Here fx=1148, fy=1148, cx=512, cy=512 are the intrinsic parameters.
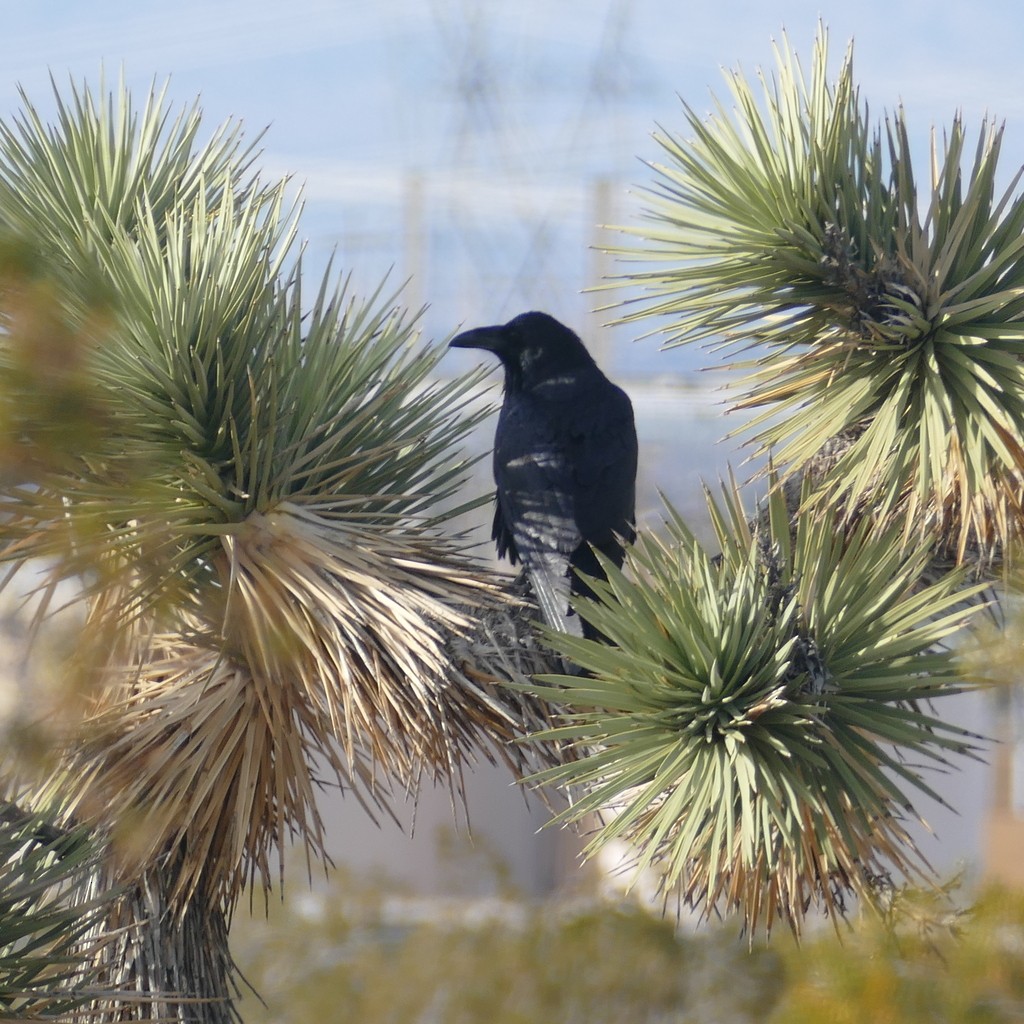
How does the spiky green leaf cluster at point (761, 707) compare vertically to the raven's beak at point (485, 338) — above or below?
below

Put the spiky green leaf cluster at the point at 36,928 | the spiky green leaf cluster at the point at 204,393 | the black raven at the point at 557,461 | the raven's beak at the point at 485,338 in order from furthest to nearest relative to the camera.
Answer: the raven's beak at the point at 485,338 → the black raven at the point at 557,461 → the spiky green leaf cluster at the point at 204,393 → the spiky green leaf cluster at the point at 36,928

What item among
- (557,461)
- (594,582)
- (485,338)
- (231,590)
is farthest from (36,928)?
(485,338)

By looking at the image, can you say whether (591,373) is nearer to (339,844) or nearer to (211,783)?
(211,783)

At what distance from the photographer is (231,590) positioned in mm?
1824

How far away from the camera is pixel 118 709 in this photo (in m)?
2.07

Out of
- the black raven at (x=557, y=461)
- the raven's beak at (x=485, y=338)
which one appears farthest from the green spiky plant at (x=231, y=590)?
the raven's beak at (x=485, y=338)

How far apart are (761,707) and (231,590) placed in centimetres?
85

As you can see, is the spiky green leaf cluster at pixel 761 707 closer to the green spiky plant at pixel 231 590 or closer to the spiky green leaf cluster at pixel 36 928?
the green spiky plant at pixel 231 590

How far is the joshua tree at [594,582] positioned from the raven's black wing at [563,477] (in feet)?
1.03

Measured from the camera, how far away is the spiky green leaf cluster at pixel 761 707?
1.55 meters

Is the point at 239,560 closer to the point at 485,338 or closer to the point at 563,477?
the point at 563,477

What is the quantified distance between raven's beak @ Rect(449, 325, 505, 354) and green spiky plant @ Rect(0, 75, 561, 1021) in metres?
0.67

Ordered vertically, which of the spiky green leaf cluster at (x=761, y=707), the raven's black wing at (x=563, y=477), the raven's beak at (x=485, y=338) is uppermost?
the raven's beak at (x=485, y=338)

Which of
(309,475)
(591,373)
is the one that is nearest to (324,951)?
(591,373)
